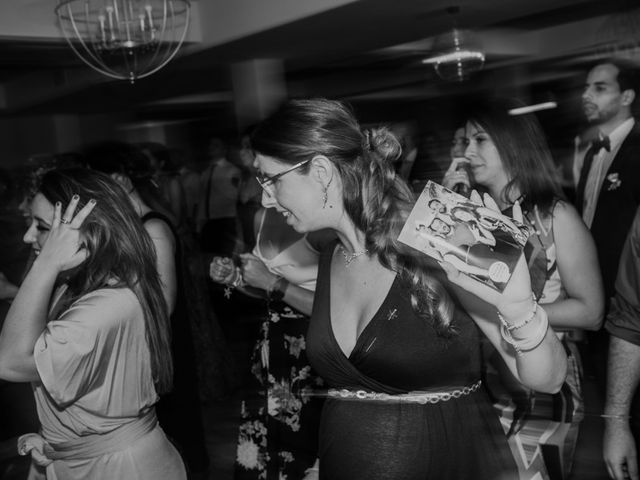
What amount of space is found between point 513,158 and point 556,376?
0.85 m

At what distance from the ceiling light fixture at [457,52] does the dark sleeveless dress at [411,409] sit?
3322mm

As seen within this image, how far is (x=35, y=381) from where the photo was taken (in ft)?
5.12

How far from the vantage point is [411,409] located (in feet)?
4.27

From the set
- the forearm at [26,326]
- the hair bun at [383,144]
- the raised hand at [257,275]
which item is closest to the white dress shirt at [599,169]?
the raised hand at [257,275]

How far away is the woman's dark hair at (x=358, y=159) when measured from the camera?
135 cm

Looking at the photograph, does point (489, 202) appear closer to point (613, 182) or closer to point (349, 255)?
point (349, 255)

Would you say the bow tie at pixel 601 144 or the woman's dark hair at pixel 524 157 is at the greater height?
the woman's dark hair at pixel 524 157

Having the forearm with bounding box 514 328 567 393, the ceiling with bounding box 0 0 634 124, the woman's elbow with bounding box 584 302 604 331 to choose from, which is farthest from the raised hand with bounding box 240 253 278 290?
the ceiling with bounding box 0 0 634 124

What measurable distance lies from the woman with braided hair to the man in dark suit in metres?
0.83

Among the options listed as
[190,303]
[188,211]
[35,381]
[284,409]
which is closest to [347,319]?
[35,381]

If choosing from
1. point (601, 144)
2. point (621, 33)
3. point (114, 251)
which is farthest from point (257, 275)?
point (621, 33)

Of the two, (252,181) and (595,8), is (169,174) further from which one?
(595,8)

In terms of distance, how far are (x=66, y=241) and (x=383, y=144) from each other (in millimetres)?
665

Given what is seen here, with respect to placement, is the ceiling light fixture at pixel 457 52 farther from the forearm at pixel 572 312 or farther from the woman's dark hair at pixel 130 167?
the forearm at pixel 572 312
